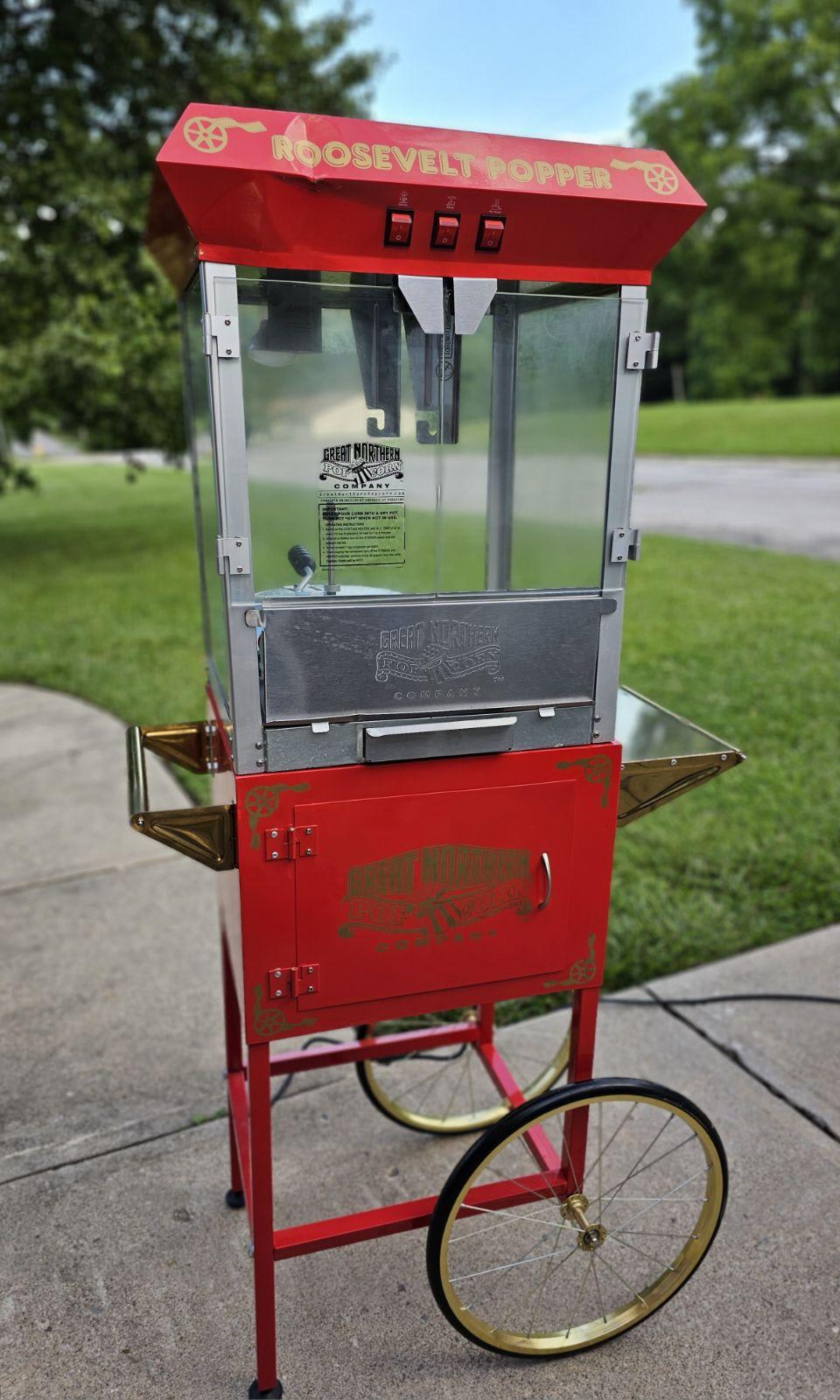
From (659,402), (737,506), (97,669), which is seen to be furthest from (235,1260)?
(659,402)

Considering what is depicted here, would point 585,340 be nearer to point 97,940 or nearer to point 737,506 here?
point 97,940

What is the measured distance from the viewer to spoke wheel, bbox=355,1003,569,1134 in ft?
8.26

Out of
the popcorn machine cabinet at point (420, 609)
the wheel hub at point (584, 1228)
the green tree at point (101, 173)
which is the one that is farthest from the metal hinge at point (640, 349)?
the green tree at point (101, 173)

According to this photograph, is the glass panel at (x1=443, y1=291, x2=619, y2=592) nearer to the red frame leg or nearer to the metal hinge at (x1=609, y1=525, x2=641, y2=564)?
the metal hinge at (x1=609, y1=525, x2=641, y2=564)

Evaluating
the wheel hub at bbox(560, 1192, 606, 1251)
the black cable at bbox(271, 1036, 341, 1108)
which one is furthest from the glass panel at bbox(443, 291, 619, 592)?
the black cable at bbox(271, 1036, 341, 1108)

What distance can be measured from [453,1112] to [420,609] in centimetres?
163

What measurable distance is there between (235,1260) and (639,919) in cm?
187

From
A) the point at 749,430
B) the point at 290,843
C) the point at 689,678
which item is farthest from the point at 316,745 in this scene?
the point at 749,430

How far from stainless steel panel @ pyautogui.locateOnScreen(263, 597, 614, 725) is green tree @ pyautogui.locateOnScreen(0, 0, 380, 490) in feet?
23.6

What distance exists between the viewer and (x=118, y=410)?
9.70m

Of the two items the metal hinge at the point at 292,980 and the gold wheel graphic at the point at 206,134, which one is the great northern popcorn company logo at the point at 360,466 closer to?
the gold wheel graphic at the point at 206,134

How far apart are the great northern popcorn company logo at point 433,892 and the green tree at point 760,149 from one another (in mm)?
27985

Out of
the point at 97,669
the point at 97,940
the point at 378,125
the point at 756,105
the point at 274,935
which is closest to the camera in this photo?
the point at 378,125

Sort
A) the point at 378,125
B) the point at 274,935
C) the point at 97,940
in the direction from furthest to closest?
the point at 97,940, the point at 274,935, the point at 378,125
